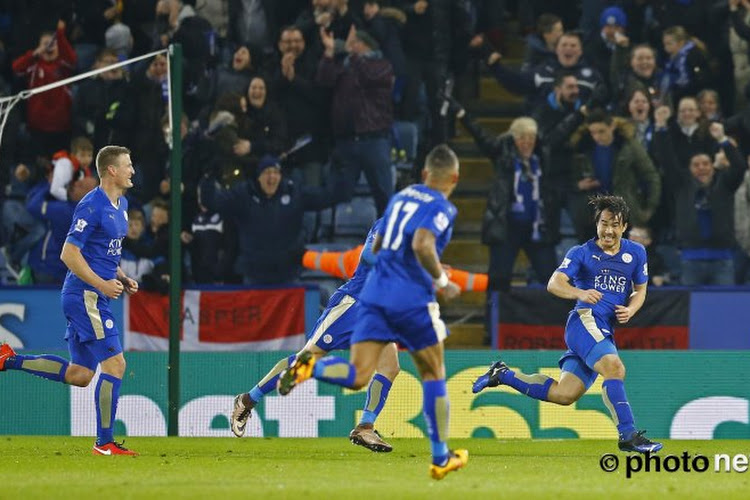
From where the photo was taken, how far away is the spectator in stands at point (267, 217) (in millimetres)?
18109

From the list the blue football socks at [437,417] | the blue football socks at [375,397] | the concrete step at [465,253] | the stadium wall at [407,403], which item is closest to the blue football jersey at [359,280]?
the blue football socks at [375,397]

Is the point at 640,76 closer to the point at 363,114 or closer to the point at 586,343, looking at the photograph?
the point at 363,114

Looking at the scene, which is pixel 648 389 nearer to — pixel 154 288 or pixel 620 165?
pixel 620 165

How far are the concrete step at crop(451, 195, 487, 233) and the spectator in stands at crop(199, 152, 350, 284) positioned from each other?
2.35 meters

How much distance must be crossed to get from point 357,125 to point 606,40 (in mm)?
3304

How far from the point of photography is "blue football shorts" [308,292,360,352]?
43.8 feet

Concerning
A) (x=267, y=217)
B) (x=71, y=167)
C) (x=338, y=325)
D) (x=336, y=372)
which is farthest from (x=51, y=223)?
(x=336, y=372)

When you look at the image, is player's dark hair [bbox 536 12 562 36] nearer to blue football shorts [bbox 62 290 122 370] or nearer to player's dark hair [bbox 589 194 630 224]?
player's dark hair [bbox 589 194 630 224]

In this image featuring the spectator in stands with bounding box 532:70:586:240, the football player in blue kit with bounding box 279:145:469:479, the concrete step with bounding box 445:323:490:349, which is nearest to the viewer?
the football player in blue kit with bounding box 279:145:469:479

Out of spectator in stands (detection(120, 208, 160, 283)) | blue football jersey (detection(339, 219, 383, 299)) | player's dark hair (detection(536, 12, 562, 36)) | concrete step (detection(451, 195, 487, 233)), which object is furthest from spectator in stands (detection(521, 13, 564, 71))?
blue football jersey (detection(339, 219, 383, 299))

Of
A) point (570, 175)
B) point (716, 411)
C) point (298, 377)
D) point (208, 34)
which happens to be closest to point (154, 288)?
point (208, 34)

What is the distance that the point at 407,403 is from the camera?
51.5 ft

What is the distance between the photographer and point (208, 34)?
19656 mm

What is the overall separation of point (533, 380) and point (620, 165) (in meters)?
5.24
